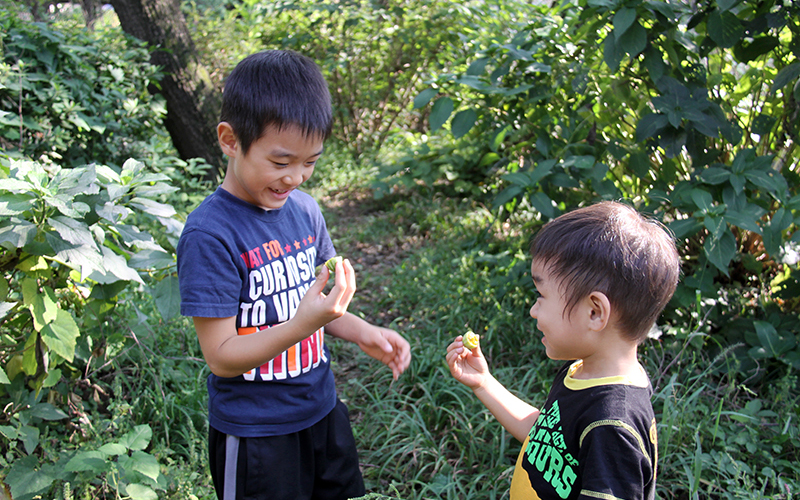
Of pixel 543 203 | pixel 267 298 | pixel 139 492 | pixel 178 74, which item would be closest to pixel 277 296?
pixel 267 298

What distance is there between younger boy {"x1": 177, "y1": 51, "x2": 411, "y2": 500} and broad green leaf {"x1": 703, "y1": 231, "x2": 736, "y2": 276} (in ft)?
4.53

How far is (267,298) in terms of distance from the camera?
1.39 m

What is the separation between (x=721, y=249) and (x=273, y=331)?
72.3 inches

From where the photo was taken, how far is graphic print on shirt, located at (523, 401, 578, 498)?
3.51ft

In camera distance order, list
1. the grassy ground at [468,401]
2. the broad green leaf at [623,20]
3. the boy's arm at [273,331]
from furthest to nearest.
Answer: the broad green leaf at [623,20]
the grassy ground at [468,401]
the boy's arm at [273,331]

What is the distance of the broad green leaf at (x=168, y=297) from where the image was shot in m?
1.62

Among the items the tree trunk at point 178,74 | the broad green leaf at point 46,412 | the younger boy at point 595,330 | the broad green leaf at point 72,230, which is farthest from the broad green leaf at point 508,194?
the tree trunk at point 178,74

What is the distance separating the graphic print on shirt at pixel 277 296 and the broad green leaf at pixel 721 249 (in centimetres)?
160

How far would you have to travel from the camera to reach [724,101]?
8.18ft

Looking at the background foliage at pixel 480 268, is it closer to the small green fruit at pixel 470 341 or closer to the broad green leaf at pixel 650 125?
the broad green leaf at pixel 650 125

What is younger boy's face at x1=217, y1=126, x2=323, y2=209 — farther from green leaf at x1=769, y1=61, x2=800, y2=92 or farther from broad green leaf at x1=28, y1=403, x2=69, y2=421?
green leaf at x1=769, y1=61, x2=800, y2=92

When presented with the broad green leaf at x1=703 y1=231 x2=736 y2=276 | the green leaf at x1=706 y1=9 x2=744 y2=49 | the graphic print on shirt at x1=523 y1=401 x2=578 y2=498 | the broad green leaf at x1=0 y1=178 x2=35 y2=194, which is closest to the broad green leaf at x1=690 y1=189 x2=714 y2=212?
the broad green leaf at x1=703 y1=231 x2=736 y2=276

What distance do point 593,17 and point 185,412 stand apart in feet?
8.23

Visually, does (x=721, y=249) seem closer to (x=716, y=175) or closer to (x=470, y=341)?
(x=716, y=175)
